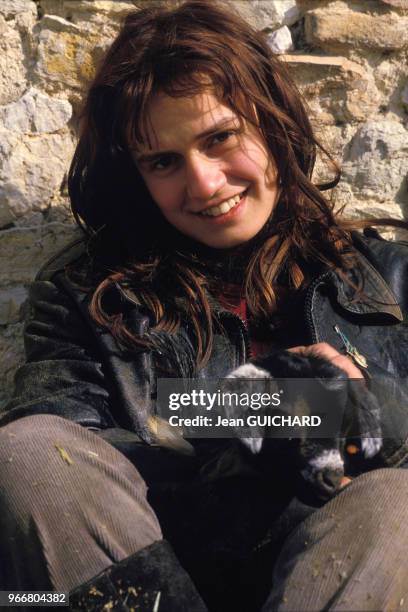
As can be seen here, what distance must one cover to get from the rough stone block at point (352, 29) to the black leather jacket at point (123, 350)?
1.83 ft

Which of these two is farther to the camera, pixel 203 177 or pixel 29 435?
pixel 203 177

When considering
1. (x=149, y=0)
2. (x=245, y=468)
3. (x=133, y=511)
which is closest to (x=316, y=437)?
(x=245, y=468)

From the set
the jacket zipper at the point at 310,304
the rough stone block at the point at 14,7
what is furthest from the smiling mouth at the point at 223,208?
the rough stone block at the point at 14,7

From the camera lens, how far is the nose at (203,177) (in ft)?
4.72

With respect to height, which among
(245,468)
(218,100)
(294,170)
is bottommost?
(245,468)

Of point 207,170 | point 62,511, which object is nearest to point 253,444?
point 62,511

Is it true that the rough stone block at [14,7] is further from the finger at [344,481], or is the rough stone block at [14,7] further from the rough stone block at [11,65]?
the finger at [344,481]

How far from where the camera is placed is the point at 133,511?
1130 millimetres

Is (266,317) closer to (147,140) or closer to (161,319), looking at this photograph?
(161,319)

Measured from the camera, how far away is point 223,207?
1492mm

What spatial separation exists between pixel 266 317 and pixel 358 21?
773 millimetres

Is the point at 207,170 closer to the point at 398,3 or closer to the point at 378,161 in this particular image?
the point at 378,161

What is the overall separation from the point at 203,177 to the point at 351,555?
0.69 m

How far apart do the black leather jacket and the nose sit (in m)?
0.22
